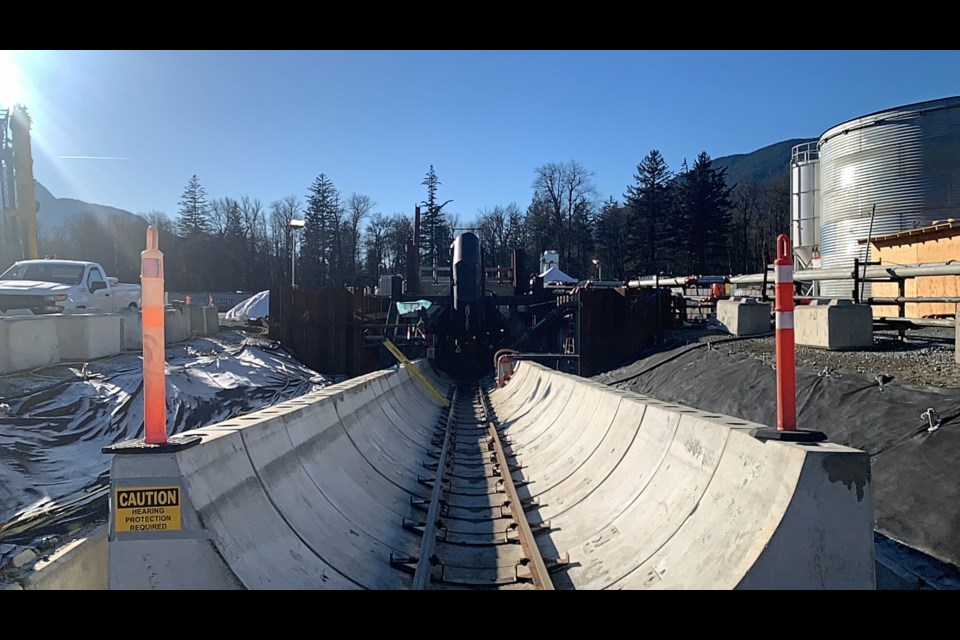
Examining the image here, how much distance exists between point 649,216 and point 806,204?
30.6 metres

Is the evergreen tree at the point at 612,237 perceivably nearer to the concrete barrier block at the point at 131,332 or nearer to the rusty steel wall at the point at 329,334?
the rusty steel wall at the point at 329,334

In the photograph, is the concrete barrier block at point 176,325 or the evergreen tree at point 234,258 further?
the evergreen tree at point 234,258

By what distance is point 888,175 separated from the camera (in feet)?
105

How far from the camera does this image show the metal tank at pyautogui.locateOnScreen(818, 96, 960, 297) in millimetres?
30203

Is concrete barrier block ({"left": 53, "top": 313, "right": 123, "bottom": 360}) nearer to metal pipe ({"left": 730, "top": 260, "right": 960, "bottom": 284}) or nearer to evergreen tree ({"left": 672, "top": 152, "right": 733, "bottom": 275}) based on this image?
metal pipe ({"left": 730, "top": 260, "right": 960, "bottom": 284})

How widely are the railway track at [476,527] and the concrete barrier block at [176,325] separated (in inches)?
554

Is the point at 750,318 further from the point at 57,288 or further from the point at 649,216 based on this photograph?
the point at 649,216

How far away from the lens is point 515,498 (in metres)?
7.73

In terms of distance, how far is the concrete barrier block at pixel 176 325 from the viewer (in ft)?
74.3

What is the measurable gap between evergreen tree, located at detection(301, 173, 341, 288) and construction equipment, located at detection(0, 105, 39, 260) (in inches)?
2064

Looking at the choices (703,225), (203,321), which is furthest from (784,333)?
(703,225)

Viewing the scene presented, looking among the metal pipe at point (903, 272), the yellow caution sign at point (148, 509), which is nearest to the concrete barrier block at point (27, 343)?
the yellow caution sign at point (148, 509)

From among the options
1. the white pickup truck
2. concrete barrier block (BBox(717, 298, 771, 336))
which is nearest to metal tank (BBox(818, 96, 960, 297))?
concrete barrier block (BBox(717, 298, 771, 336))

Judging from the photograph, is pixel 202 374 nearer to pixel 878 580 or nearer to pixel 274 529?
pixel 274 529
